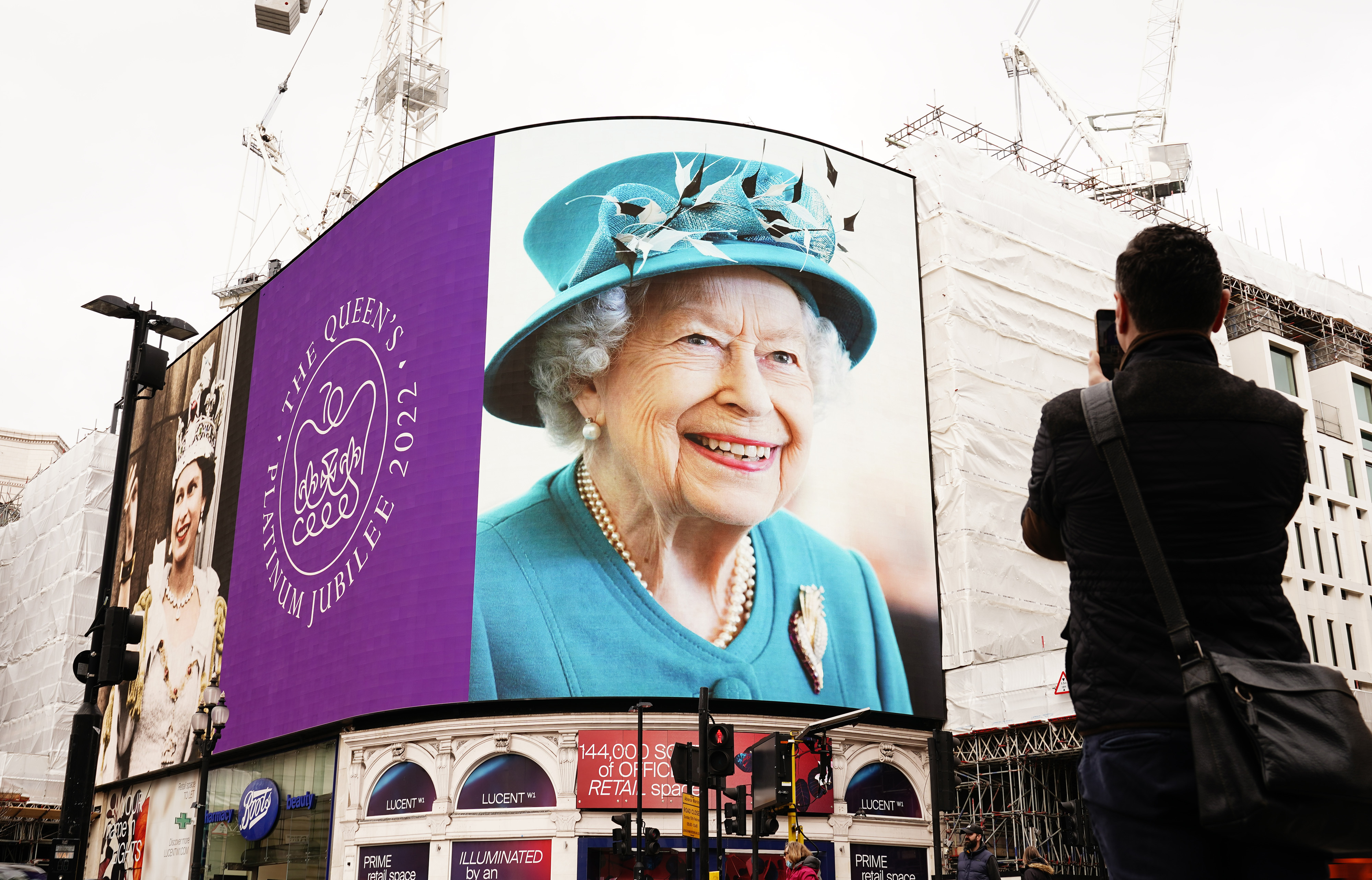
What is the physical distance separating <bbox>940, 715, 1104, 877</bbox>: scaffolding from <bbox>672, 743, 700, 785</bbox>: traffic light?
15355 millimetres

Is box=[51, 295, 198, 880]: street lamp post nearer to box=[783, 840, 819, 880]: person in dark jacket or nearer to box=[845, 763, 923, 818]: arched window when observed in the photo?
box=[783, 840, 819, 880]: person in dark jacket

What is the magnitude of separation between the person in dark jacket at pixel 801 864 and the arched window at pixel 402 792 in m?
23.9

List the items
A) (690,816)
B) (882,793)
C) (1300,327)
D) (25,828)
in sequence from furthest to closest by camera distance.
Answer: (25,828) < (1300,327) < (882,793) < (690,816)

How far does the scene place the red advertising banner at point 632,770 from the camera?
109 ft

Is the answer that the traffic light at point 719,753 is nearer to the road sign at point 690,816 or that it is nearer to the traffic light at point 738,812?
the traffic light at point 738,812

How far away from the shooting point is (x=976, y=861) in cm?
1349

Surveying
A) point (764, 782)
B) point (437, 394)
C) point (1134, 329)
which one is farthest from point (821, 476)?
point (1134, 329)

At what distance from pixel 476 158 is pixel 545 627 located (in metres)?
15.7

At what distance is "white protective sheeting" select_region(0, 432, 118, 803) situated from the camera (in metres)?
58.6

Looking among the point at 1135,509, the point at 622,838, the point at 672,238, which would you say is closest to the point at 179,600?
the point at 672,238

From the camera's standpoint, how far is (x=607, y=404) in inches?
1419

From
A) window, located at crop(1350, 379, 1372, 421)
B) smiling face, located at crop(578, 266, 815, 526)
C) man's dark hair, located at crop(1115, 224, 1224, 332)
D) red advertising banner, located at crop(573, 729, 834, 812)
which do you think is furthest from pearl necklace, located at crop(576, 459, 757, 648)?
man's dark hair, located at crop(1115, 224, 1224, 332)

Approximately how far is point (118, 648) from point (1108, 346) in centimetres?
1290

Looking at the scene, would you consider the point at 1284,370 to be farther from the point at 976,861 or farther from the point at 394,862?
the point at 976,861
